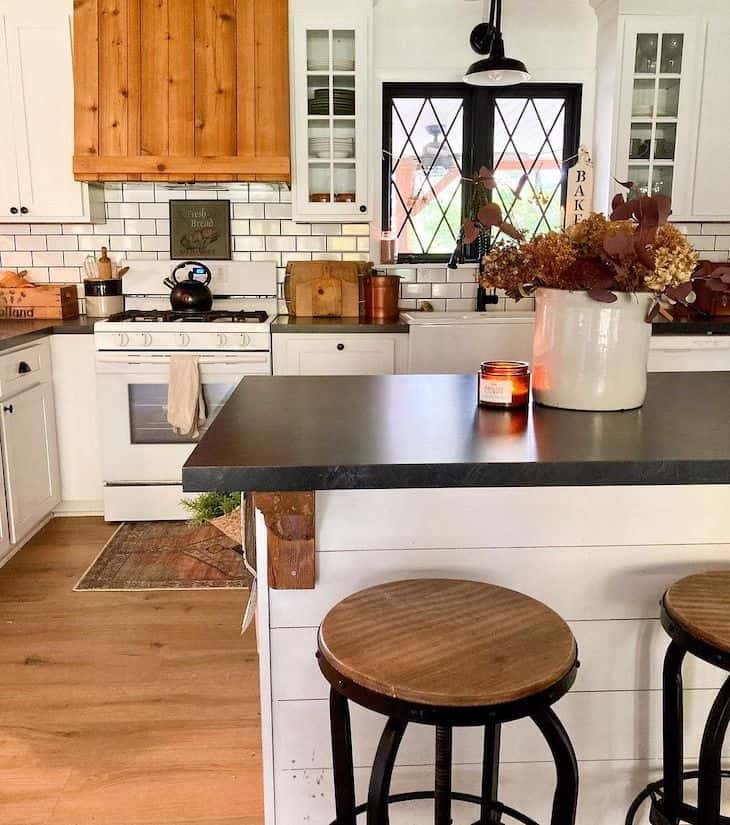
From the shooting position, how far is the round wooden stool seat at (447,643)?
1.04m

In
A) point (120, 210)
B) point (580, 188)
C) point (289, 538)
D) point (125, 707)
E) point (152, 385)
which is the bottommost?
point (125, 707)

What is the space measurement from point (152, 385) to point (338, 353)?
907 millimetres

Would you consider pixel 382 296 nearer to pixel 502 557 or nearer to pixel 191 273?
pixel 191 273

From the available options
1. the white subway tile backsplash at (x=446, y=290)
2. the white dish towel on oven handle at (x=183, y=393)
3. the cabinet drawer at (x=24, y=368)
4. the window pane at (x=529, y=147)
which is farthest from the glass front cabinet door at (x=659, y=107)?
the cabinet drawer at (x=24, y=368)

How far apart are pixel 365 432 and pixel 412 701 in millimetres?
508

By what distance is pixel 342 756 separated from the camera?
122cm

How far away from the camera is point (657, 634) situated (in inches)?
60.3

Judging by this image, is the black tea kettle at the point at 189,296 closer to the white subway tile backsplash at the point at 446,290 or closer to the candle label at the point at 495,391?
the white subway tile backsplash at the point at 446,290

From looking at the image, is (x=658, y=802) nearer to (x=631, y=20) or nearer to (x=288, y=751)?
(x=288, y=751)

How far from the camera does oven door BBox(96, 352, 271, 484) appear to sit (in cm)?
363

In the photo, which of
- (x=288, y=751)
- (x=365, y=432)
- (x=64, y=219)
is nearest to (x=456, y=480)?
(x=365, y=432)

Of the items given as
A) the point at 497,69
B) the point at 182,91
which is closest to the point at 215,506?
the point at 497,69

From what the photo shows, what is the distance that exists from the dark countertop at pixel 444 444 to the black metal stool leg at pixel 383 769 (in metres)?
0.35

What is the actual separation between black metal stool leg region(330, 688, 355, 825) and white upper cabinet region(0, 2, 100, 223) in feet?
11.0
